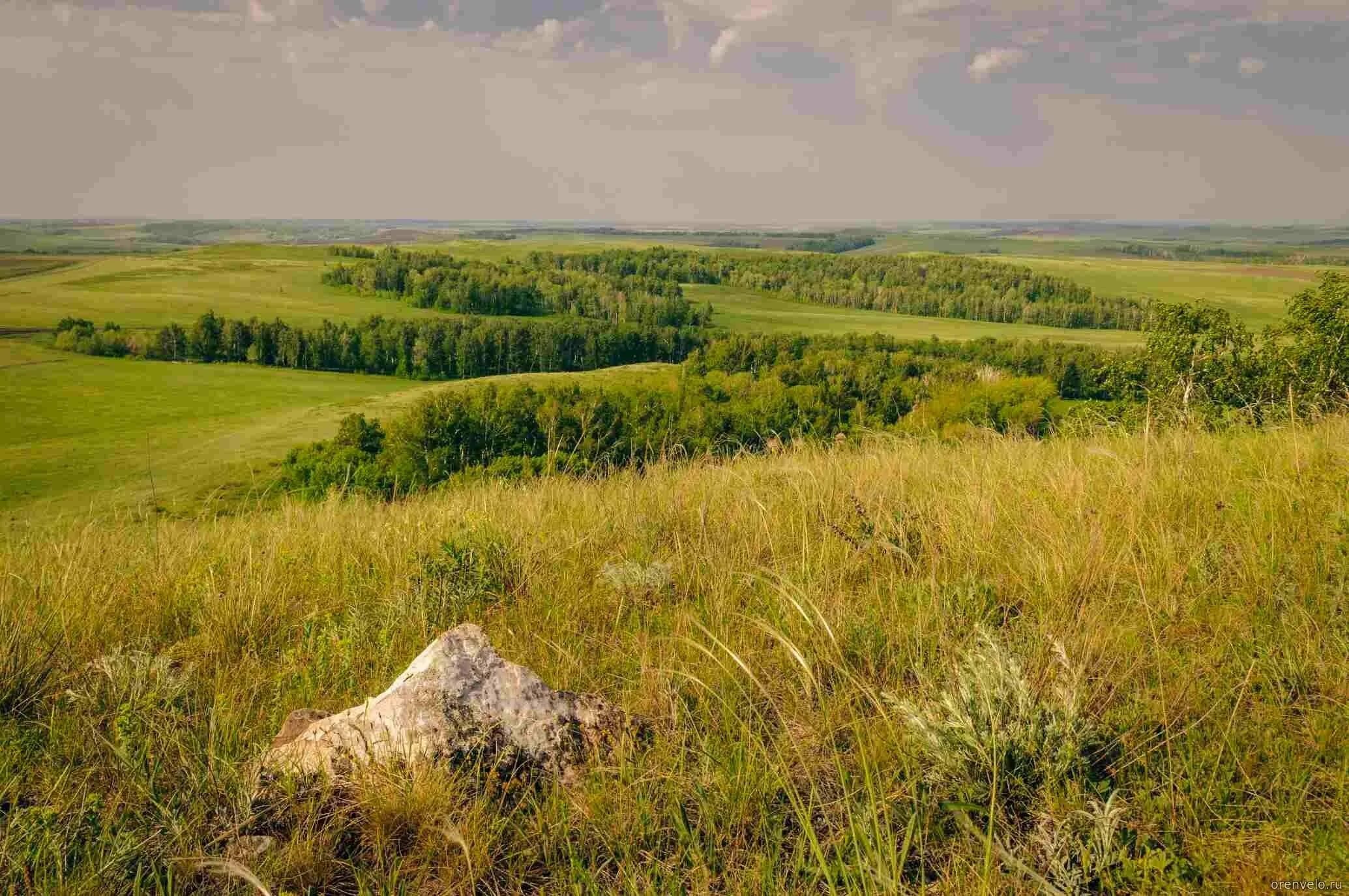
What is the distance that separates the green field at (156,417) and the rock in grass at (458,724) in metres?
52.1

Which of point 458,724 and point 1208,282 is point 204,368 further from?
point 1208,282

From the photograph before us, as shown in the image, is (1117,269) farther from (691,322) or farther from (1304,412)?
(1304,412)

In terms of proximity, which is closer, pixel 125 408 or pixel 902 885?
pixel 902 885

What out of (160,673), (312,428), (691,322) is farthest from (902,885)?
(691,322)

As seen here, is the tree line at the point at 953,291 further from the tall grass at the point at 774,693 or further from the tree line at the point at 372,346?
the tall grass at the point at 774,693

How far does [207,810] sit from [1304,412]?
1119 cm

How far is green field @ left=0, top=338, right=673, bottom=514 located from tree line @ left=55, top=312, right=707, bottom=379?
5.02m

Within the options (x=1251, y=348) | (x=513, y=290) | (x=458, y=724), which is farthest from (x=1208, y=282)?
(x=458, y=724)

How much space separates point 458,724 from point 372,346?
400ft

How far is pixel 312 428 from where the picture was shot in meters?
72.4

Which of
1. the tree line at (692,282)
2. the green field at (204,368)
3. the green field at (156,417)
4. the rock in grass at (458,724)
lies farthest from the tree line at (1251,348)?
the tree line at (692,282)

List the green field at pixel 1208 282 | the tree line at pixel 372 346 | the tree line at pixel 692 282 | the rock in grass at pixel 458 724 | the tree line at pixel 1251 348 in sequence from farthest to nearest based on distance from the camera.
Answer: the tree line at pixel 692 282, the tree line at pixel 372 346, the green field at pixel 1208 282, the tree line at pixel 1251 348, the rock in grass at pixel 458 724

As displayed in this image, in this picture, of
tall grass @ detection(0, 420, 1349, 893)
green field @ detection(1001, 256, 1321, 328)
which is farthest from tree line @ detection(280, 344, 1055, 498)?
green field @ detection(1001, 256, 1321, 328)

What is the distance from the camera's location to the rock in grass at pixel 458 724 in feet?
8.00
